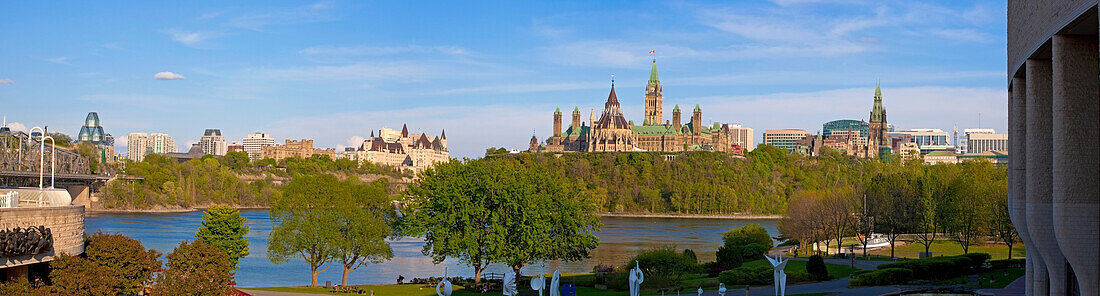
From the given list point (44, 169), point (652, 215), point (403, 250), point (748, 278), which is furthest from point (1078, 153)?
point (44, 169)

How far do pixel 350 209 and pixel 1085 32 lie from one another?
36843 mm

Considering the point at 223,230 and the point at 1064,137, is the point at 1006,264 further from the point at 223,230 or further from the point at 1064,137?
the point at 223,230

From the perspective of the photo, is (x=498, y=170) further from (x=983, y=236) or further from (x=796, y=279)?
(x=983, y=236)

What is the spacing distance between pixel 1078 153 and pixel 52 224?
89.7 feet

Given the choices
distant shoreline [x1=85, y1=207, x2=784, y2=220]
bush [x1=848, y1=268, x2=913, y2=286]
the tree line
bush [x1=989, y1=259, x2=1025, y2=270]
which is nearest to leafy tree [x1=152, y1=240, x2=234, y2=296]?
bush [x1=848, y1=268, x2=913, y2=286]

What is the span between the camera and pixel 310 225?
153 feet

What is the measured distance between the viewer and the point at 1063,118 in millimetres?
17422

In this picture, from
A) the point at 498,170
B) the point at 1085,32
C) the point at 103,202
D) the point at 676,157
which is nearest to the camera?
the point at 1085,32

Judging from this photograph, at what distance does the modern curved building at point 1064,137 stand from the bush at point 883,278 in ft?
61.9

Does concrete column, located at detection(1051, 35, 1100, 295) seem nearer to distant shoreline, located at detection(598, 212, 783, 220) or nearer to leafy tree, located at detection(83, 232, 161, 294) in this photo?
leafy tree, located at detection(83, 232, 161, 294)

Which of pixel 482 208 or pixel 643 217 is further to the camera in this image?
pixel 643 217

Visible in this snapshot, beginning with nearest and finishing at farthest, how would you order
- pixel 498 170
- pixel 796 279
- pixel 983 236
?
pixel 796 279 < pixel 498 170 < pixel 983 236

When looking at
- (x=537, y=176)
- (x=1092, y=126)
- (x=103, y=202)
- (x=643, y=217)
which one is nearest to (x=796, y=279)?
(x=537, y=176)

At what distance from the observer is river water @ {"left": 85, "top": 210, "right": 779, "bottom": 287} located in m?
54.8
